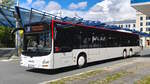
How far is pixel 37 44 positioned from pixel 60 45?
1.17 m

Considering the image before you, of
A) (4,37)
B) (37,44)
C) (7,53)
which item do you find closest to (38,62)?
(37,44)

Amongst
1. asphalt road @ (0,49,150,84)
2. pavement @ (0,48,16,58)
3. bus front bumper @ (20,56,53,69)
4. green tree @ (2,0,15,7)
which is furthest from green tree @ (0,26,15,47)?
bus front bumper @ (20,56,53,69)

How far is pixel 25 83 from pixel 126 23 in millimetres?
111704

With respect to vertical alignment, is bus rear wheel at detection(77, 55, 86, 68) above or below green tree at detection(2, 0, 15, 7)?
below

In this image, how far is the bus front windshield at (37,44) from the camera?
10383 millimetres

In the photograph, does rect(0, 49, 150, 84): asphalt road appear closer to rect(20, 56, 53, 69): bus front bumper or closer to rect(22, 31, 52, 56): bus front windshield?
rect(20, 56, 53, 69): bus front bumper

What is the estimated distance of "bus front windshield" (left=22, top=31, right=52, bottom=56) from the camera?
409 inches

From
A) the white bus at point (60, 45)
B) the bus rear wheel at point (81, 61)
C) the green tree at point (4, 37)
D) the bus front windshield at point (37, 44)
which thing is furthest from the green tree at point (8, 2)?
the bus front windshield at point (37, 44)

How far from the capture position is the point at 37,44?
35.3 ft

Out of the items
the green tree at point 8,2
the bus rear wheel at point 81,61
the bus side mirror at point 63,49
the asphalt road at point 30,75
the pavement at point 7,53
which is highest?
the green tree at point 8,2

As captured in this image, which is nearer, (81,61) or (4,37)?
(81,61)

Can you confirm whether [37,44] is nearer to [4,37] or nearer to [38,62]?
[38,62]

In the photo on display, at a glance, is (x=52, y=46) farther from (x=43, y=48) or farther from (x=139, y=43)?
(x=139, y=43)

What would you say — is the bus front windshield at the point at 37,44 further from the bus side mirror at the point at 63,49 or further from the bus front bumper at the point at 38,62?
the bus side mirror at the point at 63,49
